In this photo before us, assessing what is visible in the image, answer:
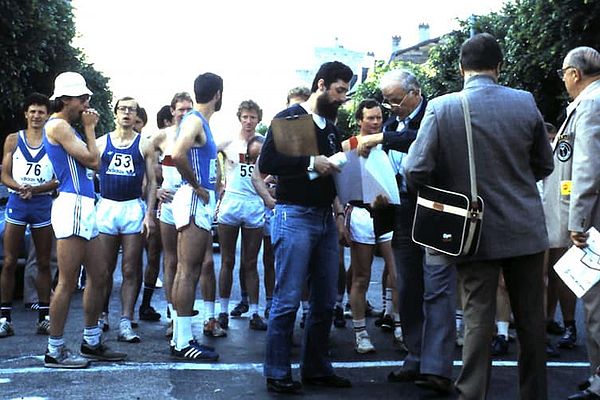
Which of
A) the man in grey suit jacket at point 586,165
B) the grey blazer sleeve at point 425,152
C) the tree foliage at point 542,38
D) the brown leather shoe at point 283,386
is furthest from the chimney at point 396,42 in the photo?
the grey blazer sleeve at point 425,152

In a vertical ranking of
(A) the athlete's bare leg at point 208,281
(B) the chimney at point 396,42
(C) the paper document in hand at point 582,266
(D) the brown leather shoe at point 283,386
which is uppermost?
(B) the chimney at point 396,42

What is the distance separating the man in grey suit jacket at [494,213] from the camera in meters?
4.42

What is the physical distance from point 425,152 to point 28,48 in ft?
62.7

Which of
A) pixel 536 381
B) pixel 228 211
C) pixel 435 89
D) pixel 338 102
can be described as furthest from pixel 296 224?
pixel 435 89

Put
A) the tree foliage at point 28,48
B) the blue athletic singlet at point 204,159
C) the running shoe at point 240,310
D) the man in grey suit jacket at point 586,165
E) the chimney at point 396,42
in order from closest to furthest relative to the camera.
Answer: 1. the man in grey suit jacket at point 586,165
2. the blue athletic singlet at point 204,159
3. the running shoe at point 240,310
4. the tree foliage at point 28,48
5. the chimney at point 396,42

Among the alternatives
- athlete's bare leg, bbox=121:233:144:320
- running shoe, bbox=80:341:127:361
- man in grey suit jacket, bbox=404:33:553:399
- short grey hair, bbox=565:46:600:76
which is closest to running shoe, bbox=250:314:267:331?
athlete's bare leg, bbox=121:233:144:320

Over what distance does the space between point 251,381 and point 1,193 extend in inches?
240

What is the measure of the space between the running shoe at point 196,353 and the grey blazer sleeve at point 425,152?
257 centimetres

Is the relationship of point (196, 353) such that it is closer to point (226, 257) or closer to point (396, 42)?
point (226, 257)

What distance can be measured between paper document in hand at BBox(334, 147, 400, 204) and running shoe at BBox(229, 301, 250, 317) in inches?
131

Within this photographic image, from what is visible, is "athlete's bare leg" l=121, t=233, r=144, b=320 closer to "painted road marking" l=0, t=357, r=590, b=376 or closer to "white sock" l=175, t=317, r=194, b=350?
"white sock" l=175, t=317, r=194, b=350

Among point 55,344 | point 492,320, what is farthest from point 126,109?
Answer: point 492,320

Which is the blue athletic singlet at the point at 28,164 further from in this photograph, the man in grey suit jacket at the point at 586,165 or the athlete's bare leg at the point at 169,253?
the man in grey suit jacket at the point at 586,165

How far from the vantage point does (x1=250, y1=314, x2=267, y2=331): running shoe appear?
7855 millimetres
